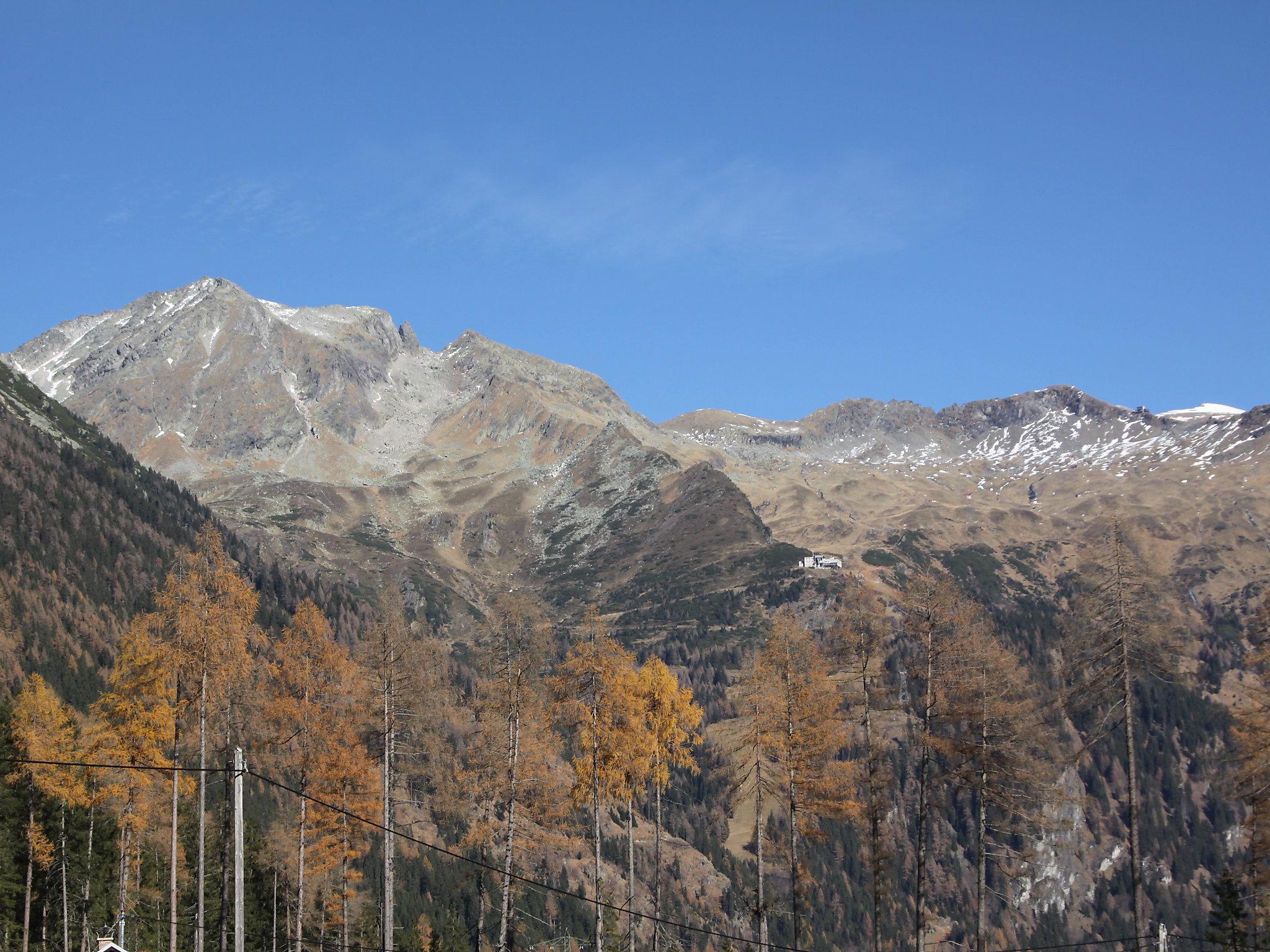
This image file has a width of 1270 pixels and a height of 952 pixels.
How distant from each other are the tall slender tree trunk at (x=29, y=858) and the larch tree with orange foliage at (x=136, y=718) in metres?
9.89

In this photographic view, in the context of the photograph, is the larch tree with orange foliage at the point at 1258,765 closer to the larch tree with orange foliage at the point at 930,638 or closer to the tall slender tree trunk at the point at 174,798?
the larch tree with orange foliage at the point at 930,638

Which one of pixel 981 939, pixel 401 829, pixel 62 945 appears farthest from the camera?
pixel 401 829

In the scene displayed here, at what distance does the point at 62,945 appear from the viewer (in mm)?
60375

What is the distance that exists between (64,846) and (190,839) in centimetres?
861

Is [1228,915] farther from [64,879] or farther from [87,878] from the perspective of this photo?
[64,879]

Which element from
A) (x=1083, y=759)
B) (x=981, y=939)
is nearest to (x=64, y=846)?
(x=981, y=939)

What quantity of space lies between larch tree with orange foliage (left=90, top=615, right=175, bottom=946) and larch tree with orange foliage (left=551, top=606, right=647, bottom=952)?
15.0 meters

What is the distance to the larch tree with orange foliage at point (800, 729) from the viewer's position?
146 ft

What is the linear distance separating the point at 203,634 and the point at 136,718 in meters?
4.54

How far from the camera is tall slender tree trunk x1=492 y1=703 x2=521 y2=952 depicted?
43.6 metres

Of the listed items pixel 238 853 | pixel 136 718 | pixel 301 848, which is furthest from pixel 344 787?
pixel 238 853

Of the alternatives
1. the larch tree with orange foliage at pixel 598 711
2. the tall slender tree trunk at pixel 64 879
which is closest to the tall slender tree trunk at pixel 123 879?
the tall slender tree trunk at pixel 64 879

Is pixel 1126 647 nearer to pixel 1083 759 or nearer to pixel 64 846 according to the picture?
pixel 1083 759

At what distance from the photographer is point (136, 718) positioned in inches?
1633
